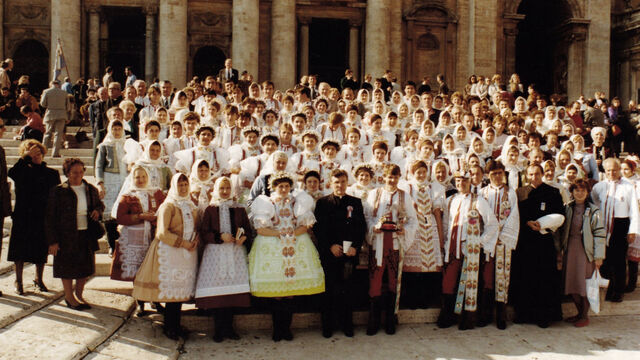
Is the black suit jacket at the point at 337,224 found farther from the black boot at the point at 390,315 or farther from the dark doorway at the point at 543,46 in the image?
the dark doorway at the point at 543,46

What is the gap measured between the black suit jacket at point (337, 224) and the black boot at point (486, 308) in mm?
1840

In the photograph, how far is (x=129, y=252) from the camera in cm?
657

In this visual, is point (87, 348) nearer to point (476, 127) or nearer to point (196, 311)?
point (196, 311)

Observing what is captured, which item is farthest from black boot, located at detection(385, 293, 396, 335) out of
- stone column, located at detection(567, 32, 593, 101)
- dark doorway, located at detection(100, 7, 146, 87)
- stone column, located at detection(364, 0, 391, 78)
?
stone column, located at detection(567, 32, 593, 101)

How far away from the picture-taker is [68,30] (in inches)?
826

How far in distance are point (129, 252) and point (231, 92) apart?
6.27 metres

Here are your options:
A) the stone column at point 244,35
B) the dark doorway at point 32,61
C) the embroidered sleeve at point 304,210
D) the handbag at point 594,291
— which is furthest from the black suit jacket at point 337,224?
the dark doorway at point 32,61

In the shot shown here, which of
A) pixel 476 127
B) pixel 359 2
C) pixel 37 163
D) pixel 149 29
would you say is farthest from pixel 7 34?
pixel 476 127

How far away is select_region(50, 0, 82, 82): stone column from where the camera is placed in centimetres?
2081

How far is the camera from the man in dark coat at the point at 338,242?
6680 mm

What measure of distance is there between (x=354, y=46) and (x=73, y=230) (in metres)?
19.1

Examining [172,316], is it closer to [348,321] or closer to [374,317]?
[348,321]

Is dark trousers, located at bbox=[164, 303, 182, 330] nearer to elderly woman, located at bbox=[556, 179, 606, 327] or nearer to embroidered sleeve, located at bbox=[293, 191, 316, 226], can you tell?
embroidered sleeve, located at bbox=[293, 191, 316, 226]

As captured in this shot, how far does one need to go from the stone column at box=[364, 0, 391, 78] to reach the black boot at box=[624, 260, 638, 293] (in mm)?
14823
